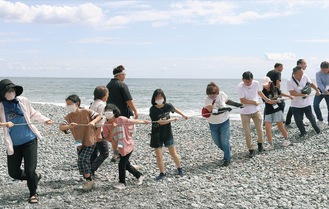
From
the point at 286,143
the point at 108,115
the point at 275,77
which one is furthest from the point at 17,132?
the point at 275,77

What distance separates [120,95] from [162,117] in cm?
144

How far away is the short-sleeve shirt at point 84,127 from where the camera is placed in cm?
669

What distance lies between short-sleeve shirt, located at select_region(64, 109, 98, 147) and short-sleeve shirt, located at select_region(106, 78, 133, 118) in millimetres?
1589

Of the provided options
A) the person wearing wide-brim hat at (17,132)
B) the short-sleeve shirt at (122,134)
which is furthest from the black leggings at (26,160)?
the short-sleeve shirt at (122,134)

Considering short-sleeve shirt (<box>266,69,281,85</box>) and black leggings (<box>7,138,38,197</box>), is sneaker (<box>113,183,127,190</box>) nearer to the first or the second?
black leggings (<box>7,138,38,197</box>)

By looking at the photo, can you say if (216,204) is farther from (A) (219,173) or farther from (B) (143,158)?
(B) (143,158)

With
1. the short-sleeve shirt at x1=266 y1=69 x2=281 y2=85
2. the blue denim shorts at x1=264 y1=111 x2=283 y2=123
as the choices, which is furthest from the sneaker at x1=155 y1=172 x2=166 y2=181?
the short-sleeve shirt at x1=266 y1=69 x2=281 y2=85

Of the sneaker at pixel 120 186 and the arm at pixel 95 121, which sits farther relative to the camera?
the sneaker at pixel 120 186

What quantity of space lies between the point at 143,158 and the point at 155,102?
279cm

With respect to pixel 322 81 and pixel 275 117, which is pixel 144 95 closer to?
pixel 322 81

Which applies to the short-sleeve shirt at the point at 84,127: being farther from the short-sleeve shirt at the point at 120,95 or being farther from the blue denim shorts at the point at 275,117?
the blue denim shorts at the point at 275,117

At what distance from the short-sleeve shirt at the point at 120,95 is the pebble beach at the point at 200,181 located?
1.45m

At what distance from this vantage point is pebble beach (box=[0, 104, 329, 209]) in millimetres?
6285

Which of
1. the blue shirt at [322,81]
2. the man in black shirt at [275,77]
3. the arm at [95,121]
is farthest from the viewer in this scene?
the blue shirt at [322,81]
